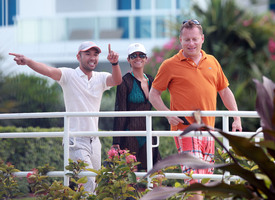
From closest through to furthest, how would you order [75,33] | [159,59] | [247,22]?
[159,59], [247,22], [75,33]

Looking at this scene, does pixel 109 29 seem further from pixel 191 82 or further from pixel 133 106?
pixel 191 82

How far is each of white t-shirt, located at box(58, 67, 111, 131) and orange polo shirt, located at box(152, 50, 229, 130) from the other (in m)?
0.68

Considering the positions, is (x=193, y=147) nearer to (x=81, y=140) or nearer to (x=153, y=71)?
(x=81, y=140)

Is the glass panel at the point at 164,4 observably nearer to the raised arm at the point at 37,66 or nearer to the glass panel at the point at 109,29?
the glass panel at the point at 109,29

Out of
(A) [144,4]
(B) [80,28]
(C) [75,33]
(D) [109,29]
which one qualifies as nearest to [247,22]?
(D) [109,29]

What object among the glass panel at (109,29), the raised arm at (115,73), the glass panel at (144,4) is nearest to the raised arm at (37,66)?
the raised arm at (115,73)

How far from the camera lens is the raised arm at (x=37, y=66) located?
204 inches

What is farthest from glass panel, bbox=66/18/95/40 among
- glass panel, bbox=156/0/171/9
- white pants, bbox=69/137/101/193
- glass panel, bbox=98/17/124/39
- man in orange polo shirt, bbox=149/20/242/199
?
man in orange polo shirt, bbox=149/20/242/199

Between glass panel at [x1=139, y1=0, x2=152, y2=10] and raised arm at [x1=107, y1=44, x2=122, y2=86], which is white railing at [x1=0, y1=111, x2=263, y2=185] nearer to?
raised arm at [x1=107, y1=44, x2=122, y2=86]

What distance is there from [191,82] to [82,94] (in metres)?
→ 1.08

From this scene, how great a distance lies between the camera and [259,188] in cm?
276

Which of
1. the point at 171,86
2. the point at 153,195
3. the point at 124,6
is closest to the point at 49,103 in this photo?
the point at 171,86

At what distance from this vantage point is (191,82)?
485 cm

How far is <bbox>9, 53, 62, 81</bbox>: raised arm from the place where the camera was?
17.0ft
